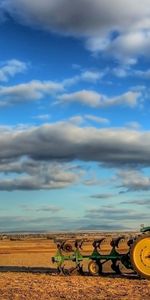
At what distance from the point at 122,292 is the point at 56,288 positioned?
7.30ft

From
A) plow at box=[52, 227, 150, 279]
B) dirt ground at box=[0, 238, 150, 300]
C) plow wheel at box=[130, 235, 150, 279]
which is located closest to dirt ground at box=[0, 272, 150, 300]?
dirt ground at box=[0, 238, 150, 300]

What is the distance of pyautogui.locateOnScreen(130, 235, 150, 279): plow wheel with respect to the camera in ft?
74.9

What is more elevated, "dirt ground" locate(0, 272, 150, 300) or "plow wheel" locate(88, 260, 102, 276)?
"plow wheel" locate(88, 260, 102, 276)

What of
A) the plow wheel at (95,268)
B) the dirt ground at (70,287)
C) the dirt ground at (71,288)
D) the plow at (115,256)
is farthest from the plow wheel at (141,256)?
the plow wheel at (95,268)

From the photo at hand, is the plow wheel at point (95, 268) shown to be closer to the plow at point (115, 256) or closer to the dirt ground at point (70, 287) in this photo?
the plow at point (115, 256)

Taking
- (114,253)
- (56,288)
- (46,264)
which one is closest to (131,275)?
(114,253)

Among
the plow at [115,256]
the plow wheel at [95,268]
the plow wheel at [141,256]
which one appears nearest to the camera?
the plow wheel at [141,256]

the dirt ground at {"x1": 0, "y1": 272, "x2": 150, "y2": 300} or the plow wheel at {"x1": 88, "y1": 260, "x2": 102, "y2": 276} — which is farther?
the plow wheel at {"x1": 88, "y1": 260, "x2": 102, "y2": 276}

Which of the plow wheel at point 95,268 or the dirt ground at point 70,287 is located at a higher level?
the plow wheel at point 95,268

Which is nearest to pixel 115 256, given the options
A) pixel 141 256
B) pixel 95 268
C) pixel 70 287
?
pixel 95 268

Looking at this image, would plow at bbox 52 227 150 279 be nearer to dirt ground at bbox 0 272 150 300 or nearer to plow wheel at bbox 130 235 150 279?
plow wheel at bbox 130 235 150 279

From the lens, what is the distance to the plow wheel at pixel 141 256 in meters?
22.8

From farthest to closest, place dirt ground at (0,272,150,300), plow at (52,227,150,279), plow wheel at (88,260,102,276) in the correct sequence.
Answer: plow wheel at (88,260,102,276) → plow at (52,227,150,279) → dirt ground at (0,272,150,300)

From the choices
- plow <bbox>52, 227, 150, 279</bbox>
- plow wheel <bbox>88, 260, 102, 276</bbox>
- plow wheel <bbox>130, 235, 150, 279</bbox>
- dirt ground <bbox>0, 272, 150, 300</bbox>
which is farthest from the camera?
plow wheel <bbox>88, 260, 102, 276</bbox>
